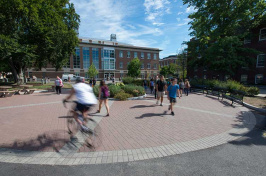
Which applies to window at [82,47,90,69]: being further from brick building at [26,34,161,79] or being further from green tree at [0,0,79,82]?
green tree at [0,0,79,82]

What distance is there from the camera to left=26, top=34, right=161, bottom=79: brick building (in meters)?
47.0

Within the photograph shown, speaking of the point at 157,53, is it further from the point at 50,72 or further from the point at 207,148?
the point at 207,148

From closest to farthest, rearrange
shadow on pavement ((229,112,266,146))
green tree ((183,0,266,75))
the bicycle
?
the bicycle < shadow on pavement ((229,112,266,146)) < green tree ((183,0,266,75))

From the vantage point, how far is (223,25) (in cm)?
1839

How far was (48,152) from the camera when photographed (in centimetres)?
324

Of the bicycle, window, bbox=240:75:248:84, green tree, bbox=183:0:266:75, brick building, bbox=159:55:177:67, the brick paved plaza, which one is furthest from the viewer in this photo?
brick building, bbox=159:55:177:67

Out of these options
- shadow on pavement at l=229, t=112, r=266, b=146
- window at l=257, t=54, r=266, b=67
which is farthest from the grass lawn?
window at l=257, t=54, r=266, b=67

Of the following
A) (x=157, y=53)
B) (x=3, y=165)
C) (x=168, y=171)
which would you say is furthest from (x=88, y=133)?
(x=157, y=53)

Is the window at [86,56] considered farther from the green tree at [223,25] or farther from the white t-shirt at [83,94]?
the white t-shirt at [83,94]

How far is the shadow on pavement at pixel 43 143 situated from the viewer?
341 cm

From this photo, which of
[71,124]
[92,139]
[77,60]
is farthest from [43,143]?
[77,60]

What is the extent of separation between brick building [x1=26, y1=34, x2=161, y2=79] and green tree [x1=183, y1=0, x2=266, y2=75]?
28709 millimetres

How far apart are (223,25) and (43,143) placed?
23.6m

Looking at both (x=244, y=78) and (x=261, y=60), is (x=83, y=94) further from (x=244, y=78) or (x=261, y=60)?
(x=244, y=78)
